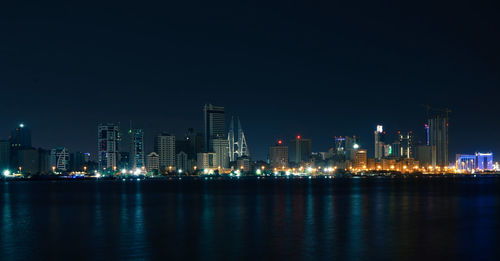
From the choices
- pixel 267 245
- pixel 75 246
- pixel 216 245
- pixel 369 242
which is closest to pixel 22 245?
pixel 75 246

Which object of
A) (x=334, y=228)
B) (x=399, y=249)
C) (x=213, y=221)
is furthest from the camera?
(x=213, y=221)

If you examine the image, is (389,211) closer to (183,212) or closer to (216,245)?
(183,212)

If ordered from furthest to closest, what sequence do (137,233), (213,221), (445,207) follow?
(445,207) < (213,221) < (137,233)

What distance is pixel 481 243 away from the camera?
3375 centimetres

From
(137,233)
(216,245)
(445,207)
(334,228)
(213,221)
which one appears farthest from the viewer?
(445,207)

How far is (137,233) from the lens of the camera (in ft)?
128

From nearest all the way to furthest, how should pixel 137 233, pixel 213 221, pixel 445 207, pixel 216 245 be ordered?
pixel 216 245 < pixel 137 233 < pixel 213 221 < pixel 445 207

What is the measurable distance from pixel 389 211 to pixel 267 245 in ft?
89.2

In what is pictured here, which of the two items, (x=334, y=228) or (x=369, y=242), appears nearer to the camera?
(x=369, y=242)

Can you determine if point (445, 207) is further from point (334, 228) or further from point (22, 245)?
point (22, 245)

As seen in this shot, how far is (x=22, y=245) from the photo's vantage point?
112 feet

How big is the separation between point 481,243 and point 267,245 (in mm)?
12963

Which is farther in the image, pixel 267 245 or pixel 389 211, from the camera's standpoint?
pixel 389 211

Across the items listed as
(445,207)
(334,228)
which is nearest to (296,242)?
(334,228)
